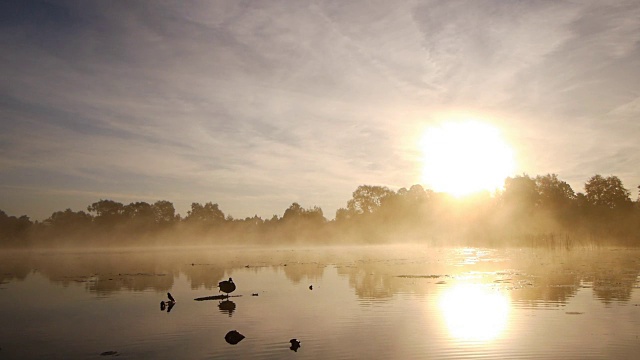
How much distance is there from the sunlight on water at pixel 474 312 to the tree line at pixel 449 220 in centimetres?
5322

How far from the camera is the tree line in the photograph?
310 ft

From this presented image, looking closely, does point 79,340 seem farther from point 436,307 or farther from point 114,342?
point 436,307

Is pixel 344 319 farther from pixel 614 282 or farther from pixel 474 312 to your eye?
pixel 614 282

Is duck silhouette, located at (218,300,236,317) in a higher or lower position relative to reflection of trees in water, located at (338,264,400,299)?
lower

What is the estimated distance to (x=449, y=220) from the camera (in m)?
139

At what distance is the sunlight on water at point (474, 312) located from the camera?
731 inches

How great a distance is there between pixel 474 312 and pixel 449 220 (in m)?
120

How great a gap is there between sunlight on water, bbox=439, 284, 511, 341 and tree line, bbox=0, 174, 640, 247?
53215mm

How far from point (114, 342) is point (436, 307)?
16115 mm

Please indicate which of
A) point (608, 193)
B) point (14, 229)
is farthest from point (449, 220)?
point (14, 229)

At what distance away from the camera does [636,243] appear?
259 ft

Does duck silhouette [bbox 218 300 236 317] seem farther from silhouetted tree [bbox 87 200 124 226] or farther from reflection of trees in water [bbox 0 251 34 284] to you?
silhouetted tree [bbox 87 200 124 226]

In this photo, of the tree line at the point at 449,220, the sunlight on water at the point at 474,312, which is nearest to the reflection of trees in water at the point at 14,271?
the sunlight on water at the point at 474,312

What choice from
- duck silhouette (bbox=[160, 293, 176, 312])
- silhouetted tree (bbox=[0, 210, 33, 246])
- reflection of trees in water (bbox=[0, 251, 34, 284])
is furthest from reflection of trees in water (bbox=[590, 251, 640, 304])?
silhouetted tree (bbox=[0, 210, 33, 246])
